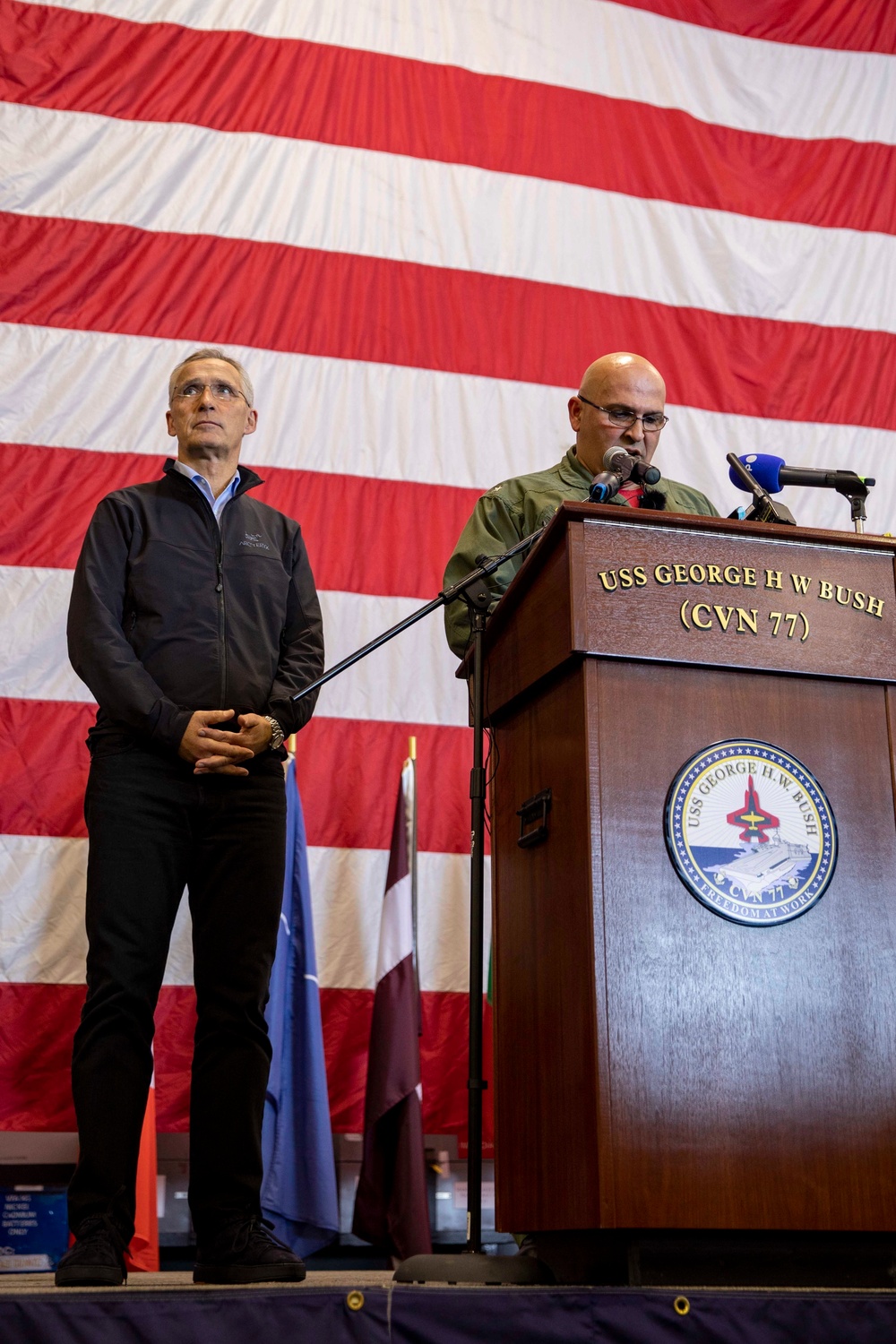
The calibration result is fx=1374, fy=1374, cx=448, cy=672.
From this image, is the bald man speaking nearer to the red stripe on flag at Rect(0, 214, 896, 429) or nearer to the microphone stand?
the microphone stand

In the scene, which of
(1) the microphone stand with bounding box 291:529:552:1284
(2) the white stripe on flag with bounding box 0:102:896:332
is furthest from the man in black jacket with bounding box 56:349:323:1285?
(2) the white stripe on flag with bounding box 0:102:896:332

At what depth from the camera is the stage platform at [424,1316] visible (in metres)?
1.35

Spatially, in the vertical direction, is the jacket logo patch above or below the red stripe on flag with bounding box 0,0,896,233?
below

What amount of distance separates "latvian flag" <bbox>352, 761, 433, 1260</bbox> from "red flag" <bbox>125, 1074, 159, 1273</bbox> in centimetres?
48

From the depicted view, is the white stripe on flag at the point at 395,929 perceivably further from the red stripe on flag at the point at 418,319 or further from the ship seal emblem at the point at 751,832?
the ship seal emblem at the point at 751,832

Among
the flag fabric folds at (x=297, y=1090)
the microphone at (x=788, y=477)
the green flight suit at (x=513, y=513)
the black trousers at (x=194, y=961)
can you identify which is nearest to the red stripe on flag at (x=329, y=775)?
the flag fabric folds at (x=297, y=1090)

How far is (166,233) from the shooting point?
13.0ft

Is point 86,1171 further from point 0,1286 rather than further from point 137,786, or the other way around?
point 137,786

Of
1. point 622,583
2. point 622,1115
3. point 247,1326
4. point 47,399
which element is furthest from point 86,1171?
point 47,399

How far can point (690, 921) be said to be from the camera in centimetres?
159

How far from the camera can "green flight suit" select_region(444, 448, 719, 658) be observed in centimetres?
236

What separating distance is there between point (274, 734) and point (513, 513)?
76 centimetres

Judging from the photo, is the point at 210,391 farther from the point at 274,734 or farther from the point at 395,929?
the point at 395,929

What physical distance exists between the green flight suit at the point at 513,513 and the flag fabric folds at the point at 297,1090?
3.82 ft
